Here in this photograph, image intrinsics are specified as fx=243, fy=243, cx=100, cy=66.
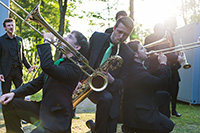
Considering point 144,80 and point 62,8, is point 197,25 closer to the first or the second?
point 144,80

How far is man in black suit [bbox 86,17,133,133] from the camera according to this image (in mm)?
3301

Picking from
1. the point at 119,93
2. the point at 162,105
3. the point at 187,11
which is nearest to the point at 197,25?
the point at 162,105

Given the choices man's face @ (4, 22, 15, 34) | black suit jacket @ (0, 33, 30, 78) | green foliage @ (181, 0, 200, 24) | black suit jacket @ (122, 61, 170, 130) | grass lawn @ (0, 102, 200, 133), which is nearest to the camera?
black suit jacket @ (122, 61, 170, 130)

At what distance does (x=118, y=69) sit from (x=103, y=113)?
0.71 metres

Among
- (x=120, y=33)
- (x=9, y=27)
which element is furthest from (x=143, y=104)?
(x=9, y=27)

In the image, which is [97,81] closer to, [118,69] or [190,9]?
[118,69]

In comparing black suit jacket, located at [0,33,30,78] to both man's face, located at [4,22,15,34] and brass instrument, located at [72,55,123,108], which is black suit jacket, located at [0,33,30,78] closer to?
man's face, located at [4,22,15,34]

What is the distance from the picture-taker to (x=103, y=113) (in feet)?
10.7

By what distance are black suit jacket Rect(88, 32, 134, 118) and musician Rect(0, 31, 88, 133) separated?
2.19 feet

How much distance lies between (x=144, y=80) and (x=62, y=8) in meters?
10.2

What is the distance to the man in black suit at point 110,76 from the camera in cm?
330

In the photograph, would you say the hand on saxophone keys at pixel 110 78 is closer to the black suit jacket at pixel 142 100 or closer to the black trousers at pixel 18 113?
the black suit jacket at pixel 142 100

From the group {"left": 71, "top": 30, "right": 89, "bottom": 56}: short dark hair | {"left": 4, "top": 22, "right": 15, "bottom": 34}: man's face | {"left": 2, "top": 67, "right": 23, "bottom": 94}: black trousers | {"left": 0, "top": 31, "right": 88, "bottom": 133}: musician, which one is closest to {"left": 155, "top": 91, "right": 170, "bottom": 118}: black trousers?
{"left": 71, "top": 30, "right": 89, "bottom": 56}: short dark hair

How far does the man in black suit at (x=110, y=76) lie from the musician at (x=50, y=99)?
69cm
